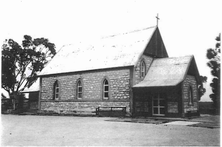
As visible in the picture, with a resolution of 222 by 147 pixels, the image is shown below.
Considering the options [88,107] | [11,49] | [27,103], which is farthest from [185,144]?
[11,49]

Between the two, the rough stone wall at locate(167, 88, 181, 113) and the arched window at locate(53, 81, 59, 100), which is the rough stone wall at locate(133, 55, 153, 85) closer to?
the rough stone wall at locate(167, 88, 181, 113)

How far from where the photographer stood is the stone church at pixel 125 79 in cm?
2188

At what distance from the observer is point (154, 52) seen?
2588 cm

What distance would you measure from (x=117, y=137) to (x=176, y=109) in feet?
40.2

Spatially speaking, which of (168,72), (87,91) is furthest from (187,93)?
(87,91)

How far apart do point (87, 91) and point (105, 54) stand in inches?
168

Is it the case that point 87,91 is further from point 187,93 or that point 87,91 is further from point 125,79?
point 187,93

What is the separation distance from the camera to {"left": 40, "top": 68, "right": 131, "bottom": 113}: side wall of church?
23.3 metres

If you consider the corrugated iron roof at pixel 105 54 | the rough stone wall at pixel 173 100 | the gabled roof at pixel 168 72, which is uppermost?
the corrugated iron roof at pixel 105 54

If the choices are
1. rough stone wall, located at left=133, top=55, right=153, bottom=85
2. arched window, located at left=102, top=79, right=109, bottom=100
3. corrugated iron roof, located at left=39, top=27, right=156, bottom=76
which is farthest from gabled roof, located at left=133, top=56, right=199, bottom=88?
arched window, located at left=102, top=79, right=109, bottom=100

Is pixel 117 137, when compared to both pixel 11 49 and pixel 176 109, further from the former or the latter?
pixel 11 49

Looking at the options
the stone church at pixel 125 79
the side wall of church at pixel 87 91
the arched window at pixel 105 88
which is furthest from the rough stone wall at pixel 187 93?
the arched window at pixel 105 88

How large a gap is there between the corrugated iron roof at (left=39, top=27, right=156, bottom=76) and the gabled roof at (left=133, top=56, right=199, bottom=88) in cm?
224

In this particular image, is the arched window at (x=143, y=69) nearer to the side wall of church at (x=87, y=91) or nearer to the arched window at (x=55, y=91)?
the side wall of church at (x=87, y=91)
